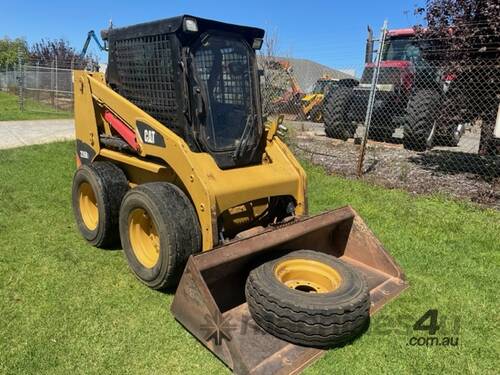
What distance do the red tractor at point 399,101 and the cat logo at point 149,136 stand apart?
607cm

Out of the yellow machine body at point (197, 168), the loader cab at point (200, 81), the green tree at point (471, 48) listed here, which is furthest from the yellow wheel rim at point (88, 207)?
the green tree at point (471, 48)

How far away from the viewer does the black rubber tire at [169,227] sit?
3320 mm

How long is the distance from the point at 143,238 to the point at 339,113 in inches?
315

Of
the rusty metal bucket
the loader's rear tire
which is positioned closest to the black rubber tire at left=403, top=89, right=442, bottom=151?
the rusty metal bucket

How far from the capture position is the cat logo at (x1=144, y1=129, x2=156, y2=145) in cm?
373

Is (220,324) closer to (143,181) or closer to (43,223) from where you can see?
(143,181)

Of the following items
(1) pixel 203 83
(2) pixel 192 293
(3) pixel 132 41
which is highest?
(3) pixel 132 41

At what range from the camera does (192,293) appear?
2900mm

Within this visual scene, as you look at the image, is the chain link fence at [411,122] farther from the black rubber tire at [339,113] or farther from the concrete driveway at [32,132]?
the concrete driveway at [32,132]

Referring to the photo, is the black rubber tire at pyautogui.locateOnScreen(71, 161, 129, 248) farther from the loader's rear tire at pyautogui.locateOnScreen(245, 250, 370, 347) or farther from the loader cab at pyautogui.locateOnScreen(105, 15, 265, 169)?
the loader's rear tire at pyautogui.locateOnScreen(245, 250, 370, 347)

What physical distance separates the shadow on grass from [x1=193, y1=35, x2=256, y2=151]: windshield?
17.7 ft

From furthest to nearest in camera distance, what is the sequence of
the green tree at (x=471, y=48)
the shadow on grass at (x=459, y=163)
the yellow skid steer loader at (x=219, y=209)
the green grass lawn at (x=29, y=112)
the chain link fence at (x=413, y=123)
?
the green grass lawn at (x=29, y=112) → the shadow on grass at (x=459, y=163) → the chain link fence at (x=413, y=123) → the green tree at (x=471, y=48) → the yellow skid steer loader at (x=219, y=209)

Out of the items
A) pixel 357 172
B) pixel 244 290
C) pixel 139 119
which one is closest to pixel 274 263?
pixel 244 290

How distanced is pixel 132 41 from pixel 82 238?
2087 mm
